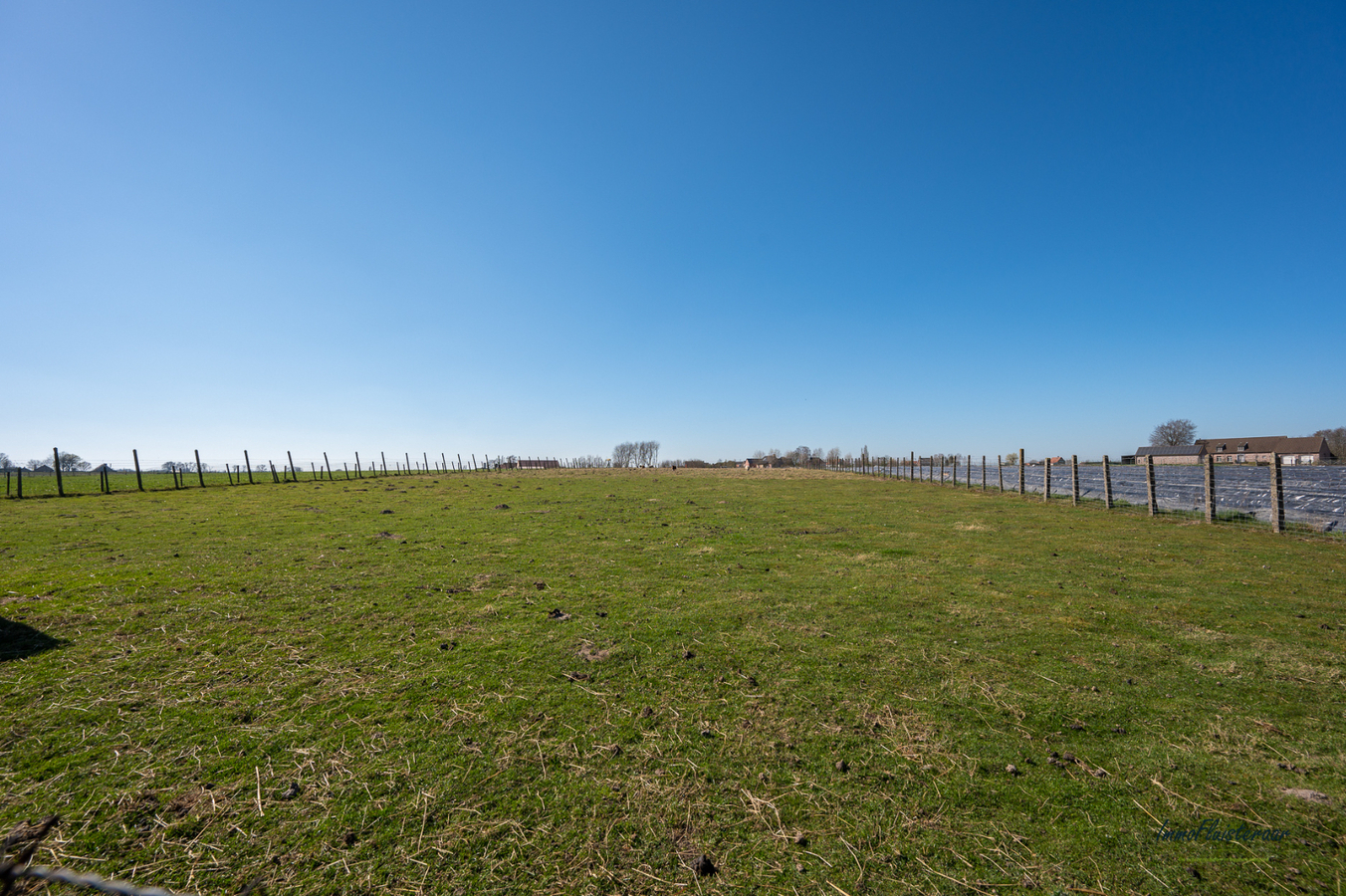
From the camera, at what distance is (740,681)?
457 centimetres

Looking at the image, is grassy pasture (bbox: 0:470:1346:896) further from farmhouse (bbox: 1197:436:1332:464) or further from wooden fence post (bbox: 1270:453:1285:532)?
farmhouse (bbox: 1197:436:1332:464)

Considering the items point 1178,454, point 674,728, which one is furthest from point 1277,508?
point 1178,454

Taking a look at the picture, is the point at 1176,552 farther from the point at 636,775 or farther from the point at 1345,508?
the point at 1345,508

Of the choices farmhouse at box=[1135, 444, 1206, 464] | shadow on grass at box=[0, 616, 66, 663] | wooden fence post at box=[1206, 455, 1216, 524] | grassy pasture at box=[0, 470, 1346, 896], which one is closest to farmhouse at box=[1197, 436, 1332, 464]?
farmhouse at box=[1135, 444, 1206, 464]

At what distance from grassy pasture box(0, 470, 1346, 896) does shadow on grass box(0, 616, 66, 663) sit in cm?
4

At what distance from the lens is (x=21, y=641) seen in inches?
207

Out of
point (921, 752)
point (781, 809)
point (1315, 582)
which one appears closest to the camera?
point (781, 809)

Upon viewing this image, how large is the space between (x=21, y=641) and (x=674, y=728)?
286 inches

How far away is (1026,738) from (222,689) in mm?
6814

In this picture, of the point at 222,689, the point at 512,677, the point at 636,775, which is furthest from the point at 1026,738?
the point at 222,689

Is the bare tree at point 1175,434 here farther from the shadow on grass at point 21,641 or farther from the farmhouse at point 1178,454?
the shadow on grass at point 21,641

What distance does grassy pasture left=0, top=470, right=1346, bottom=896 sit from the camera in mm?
2609

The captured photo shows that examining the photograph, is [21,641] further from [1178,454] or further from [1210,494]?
[1178,454]

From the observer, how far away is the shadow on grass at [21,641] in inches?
195
